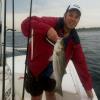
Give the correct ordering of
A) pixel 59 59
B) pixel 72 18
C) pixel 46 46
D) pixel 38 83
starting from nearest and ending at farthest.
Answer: pixel 59 59, pixel 72 18, pixel 46 46, pixel 38 83

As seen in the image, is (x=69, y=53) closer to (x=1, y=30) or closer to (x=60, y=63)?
(x=60, y=63)

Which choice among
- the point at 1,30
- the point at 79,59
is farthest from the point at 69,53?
the point at 1,30

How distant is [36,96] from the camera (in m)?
4.07

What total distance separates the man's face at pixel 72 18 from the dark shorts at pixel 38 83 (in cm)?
91

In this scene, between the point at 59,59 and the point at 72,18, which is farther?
the point at 72,18

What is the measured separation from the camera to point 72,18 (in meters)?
3.40

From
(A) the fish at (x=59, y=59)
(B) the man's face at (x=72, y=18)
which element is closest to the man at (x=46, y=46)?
(B) the man's face at (x=72, y=18)

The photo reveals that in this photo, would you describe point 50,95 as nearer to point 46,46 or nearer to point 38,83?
point 38,83

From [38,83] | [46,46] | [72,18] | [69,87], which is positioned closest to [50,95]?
[38,83]

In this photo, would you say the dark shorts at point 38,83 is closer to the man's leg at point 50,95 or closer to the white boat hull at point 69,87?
the man's leg at point 50,95

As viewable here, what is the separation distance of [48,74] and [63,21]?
799 millimetres

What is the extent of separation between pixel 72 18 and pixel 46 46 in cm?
60

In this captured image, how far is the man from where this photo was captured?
348 cm

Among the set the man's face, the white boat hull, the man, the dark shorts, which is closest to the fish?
the man
